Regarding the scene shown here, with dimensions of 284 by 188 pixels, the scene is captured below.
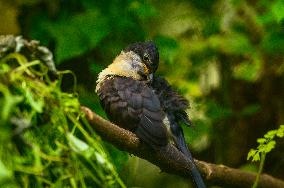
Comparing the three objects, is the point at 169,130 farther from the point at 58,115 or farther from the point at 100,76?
the point at 58,115

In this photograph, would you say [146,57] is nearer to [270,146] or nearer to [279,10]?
[279,10]

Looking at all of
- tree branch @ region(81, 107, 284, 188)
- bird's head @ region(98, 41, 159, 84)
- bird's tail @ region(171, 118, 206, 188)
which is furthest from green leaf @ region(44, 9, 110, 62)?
tree branch @ region(81, 107, 284, 188)

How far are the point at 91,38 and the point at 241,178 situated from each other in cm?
85

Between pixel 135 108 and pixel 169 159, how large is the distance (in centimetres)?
24

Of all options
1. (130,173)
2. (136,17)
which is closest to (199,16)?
(136,17)

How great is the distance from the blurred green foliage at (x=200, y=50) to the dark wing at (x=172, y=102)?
1.00 ft

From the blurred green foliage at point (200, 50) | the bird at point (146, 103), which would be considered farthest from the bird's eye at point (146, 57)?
the blurred green foliage at point (200, 50)

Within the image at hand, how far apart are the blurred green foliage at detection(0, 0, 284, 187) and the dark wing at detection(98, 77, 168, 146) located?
254 millimetres

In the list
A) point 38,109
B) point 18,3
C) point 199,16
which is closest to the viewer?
point 38,109

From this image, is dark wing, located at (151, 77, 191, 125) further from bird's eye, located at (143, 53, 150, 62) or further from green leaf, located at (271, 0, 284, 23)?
green leaf, located at (271, 0, 284, 23)

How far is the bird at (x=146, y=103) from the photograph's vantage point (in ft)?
6.27

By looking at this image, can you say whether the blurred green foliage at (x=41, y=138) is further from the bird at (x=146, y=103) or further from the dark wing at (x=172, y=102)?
the dark wing at (x=172, y=102)

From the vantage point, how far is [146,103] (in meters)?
2.00

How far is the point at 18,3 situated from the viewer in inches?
112
